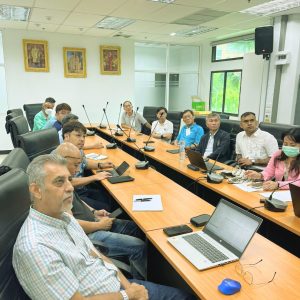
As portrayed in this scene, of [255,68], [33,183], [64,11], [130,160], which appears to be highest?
[64,11]

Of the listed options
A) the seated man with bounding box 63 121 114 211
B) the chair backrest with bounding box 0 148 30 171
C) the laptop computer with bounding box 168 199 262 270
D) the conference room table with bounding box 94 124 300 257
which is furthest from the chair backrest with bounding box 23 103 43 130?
the laptop computer with bounding box 168 199 262 270

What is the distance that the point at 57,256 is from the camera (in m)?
1.06

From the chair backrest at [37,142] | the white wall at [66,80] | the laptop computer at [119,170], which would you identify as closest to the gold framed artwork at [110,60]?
the white wall at [66,80]

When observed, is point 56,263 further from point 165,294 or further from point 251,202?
point 251,202

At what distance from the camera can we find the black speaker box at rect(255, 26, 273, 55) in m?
5.28

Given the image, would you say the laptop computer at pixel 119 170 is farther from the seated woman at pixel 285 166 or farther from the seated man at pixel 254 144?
Result: the seated man at pixel 254 144

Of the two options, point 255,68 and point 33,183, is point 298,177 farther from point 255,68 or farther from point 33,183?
point 255,68

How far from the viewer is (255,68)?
5859 millimetres

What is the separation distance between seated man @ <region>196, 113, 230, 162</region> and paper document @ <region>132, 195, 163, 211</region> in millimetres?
1742

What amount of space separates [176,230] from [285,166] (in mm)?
1355

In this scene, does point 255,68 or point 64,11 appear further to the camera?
point 255,68

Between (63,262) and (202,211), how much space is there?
1.06 metres

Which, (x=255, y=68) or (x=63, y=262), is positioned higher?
(x=255, y=68)

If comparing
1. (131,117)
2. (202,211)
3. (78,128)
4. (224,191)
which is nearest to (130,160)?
(78,128)
